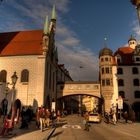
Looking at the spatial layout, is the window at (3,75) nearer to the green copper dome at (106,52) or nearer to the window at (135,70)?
the green copper dome at (106,52)

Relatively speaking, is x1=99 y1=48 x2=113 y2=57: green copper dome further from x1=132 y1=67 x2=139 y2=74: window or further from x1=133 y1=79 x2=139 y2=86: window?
x1=133 y1=79 x2=139 y2=86: window

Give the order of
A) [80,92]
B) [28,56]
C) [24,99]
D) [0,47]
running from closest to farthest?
1. [24,99]
2. [28,56]
3. [0,47]
4. [80,92]

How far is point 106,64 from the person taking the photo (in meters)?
55.5

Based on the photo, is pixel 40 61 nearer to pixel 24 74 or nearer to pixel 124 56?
pixel 24 74

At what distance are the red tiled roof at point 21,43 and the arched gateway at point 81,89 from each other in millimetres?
13134

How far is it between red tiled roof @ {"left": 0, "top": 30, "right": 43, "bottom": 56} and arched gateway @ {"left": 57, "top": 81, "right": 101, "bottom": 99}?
517 inches

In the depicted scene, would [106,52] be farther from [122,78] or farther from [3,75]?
[3,75]

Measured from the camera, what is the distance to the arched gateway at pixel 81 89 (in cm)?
5491

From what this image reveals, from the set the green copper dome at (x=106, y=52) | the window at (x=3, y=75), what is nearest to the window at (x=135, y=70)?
the green copper dome at (x=106, y=52)

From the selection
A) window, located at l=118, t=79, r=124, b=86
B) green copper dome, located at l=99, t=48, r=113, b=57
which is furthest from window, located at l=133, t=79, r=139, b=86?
green copper dome, located at l=99, t=48, r=113, b=57

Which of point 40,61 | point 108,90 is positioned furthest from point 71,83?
point 40,61

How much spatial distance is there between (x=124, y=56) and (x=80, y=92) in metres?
13.9

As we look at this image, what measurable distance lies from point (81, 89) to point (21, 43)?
57.5 feet

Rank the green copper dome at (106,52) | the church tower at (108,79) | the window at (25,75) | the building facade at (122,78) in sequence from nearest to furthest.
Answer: the window at (25,75)
the building facade at (122,78)
the church tower at (108,79)
the green copper dome at (106,52)
